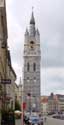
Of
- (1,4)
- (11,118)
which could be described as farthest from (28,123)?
(1,4)

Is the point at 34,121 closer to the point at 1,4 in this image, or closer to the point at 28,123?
the point at 28,123

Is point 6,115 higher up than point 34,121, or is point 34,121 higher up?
point 6,115

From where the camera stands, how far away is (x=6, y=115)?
48.6 m

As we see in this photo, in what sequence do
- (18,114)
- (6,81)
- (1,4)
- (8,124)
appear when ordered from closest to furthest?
(1,4) → (6,81) → (8,124) → (18,114)

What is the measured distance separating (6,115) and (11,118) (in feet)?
2.55

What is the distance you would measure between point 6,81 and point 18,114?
3759cm

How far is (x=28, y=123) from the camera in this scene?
62406 millimetres

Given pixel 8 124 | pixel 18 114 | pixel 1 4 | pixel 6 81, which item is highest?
pixel 1 4

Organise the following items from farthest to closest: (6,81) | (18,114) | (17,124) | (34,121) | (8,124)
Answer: (18,114) → (34,121) → (17,124) → (8,124) → (6,81)

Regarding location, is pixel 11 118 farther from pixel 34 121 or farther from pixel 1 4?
pixel 1 4

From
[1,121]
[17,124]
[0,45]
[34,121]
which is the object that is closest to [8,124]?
[1,121]

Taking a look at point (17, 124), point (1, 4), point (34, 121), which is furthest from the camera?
point (34, 121)

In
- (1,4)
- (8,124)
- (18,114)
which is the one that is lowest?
(18,114)

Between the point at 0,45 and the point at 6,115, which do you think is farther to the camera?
the point at 6,115
